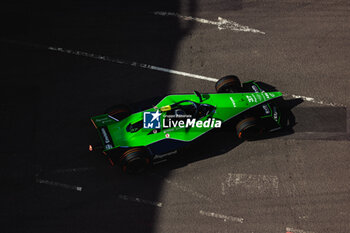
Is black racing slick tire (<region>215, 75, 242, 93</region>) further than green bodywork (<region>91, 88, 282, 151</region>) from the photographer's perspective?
Yes

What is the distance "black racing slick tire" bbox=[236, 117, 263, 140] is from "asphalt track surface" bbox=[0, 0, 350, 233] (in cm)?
39

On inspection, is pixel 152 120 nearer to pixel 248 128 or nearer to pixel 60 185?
pixel 248 128

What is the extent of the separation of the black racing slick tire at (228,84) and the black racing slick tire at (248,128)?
1022 millimetres

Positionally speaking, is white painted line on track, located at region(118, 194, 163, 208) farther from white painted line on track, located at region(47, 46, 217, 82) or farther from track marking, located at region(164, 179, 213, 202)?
white painted line on track, located at region(47, 46, 217, 82)

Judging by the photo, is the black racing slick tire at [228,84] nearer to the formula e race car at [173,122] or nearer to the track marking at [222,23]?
the formula e race car at [173,122]

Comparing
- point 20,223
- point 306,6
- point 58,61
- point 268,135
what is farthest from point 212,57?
point 20,223

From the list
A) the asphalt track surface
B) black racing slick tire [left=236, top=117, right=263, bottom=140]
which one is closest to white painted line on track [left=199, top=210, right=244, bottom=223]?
the asphalt track surface

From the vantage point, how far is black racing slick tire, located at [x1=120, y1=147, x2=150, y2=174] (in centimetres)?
849

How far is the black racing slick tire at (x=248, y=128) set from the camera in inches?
354

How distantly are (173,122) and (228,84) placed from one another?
195 cm

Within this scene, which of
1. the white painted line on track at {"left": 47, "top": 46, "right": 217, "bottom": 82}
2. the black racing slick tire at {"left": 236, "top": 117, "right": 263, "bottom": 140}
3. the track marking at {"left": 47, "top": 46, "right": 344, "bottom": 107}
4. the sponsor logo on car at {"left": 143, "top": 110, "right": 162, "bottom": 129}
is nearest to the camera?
the sponsor logo on car at {"left": 143, "top": 110, "right": 162, "bottom": 129}

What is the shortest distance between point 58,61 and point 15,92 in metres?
1.55

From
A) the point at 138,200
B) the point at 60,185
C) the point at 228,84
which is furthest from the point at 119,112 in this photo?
the point at 228,84

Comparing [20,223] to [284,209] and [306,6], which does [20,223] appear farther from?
[306,6]
